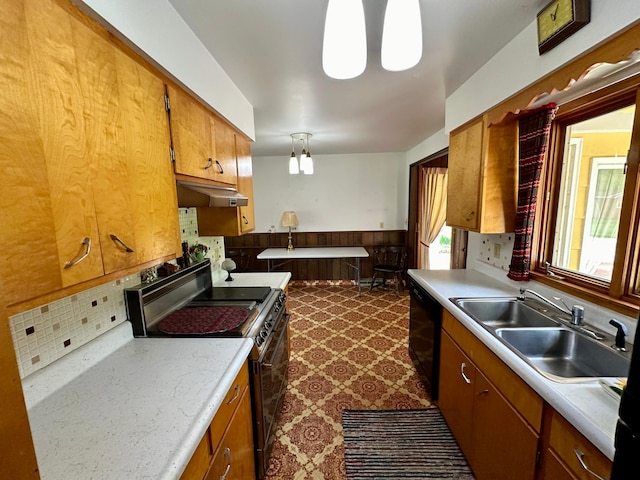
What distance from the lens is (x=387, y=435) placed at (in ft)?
5.86

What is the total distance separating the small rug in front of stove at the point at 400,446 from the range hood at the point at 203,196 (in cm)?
172

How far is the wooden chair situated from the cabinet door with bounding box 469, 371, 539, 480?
3008 mm

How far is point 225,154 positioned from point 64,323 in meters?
1.23

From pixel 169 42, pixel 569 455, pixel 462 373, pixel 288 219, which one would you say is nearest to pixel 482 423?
pixel 462 373

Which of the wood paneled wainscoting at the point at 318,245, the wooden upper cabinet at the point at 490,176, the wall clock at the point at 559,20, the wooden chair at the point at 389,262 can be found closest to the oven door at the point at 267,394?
the wooden upper cabinet at the point at 490,176

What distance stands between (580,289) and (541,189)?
69cm

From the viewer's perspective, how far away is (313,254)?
4340mm

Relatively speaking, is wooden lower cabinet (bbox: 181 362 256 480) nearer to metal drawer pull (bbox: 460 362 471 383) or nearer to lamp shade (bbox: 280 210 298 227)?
metal drawer pull (bbox: 460 362 471 383)

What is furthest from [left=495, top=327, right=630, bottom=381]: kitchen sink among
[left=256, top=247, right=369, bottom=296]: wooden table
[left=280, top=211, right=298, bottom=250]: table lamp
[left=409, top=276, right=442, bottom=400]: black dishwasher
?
[left=280, top=211, right=298, bottom=250]: table lamp

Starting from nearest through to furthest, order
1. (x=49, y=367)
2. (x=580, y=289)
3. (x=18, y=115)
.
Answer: (x=18, y=115) < (x=49, y=367) < (x=580, y=289)

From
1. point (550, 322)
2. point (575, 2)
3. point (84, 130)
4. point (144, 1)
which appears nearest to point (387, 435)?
point (550, 322)

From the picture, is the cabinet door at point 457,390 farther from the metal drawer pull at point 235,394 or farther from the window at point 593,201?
the metal drawer pull at point 235,394

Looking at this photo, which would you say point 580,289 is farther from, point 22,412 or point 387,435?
point 22,412

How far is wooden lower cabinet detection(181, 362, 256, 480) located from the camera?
88 centimetres
